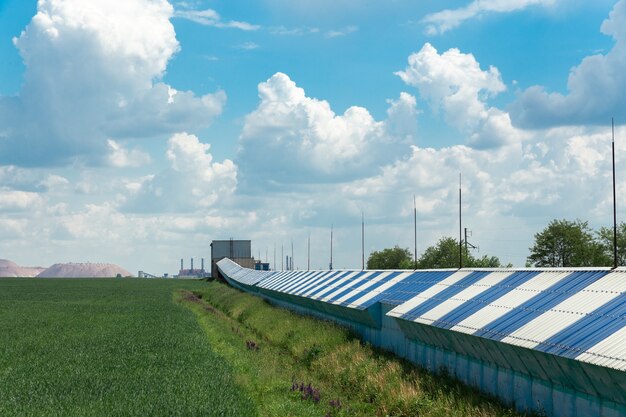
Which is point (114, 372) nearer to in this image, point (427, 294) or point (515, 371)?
point (427, 294)

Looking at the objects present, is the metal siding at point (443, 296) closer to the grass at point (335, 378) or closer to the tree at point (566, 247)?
the grass at point (335, 378)

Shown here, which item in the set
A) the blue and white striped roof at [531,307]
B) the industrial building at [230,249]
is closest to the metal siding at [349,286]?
the blue and white striped roof at [531,307]

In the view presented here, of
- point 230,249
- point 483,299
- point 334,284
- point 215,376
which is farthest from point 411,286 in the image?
point 230,249

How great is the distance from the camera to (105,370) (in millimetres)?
27203

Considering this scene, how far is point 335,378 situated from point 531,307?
28.0ft

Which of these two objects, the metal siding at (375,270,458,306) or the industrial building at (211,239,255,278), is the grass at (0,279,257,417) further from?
the industrial building at (211,239,255,278)

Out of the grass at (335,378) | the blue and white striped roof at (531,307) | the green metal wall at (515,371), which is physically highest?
the blue and white striped roof at (531,307)

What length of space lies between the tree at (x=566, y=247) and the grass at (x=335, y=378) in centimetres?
8716

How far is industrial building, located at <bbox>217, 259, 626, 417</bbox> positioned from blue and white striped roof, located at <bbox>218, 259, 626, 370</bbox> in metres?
0.03

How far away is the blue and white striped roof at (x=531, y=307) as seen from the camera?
1700 cm

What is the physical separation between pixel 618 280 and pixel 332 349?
14.7 metres

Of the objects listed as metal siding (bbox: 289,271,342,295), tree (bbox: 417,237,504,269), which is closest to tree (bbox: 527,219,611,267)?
tree (bbox: 417,237,504,269)

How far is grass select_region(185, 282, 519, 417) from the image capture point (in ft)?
67.8

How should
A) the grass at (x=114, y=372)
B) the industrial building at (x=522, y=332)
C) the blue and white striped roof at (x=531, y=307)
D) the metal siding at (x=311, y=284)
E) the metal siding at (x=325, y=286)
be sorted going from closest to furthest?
the industrial building at (x=522, y=332), the blue and white striped roof at (x=531, y=307), the grass at (x=114, y=372), the metal siding at (x=325, y=286), the metal siding at (x=311, y=284)
